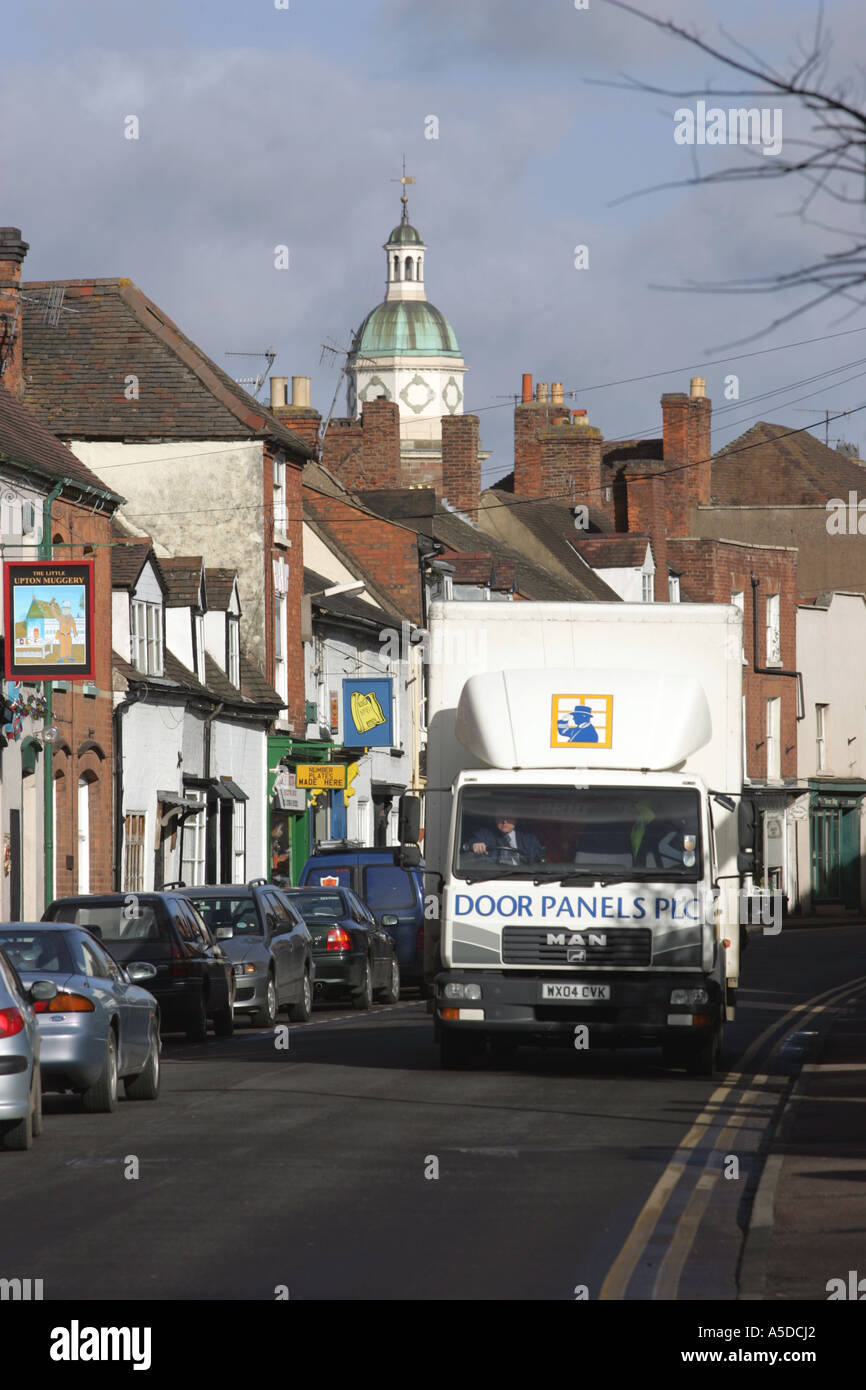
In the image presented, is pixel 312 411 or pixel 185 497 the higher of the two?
pixel 312 411

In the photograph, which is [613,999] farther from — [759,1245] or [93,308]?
[93,308]

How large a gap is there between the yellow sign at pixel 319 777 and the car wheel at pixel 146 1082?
26449mm

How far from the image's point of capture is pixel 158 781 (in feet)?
129

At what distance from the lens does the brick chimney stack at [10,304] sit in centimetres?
3969

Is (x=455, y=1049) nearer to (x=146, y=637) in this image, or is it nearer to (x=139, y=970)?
(x=139, y=970)

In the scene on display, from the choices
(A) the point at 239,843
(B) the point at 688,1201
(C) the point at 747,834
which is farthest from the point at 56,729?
(B) the point at 688,1201

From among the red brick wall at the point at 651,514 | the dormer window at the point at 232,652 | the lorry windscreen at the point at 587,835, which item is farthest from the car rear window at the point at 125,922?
the red brick wall at the point at 651,514

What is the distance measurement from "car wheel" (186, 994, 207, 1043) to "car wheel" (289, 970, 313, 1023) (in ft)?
9.85

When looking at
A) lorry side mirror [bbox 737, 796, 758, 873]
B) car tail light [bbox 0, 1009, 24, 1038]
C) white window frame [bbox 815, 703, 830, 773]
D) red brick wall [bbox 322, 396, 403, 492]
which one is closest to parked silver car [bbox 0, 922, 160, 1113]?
car tail light [bbox 0, 1009, 24, 1038]

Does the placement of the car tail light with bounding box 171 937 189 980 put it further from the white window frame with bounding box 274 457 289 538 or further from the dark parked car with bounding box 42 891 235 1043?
the white window frame with bounding box 274 457 289 538
